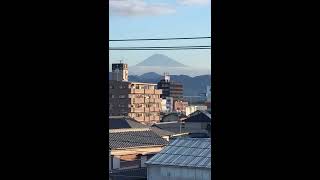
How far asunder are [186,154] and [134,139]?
3.47 metres

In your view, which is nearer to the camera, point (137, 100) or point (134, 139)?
point (134, 139)

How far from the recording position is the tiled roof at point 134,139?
847cm

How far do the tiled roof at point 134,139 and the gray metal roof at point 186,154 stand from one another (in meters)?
2.20

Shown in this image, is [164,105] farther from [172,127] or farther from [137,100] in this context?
[172,127]

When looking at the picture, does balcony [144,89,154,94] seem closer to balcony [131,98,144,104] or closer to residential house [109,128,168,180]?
balcony [131,98,144,104]

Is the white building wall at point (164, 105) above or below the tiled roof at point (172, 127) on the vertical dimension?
above

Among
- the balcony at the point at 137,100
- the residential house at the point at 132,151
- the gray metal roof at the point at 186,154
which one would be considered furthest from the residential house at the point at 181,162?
the balcony at the point at 137,100

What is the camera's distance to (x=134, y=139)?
895 cm

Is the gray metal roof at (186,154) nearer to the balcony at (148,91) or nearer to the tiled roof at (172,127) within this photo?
the tiled roof at (172,127)

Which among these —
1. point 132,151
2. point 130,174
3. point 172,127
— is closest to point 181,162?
point 130,174

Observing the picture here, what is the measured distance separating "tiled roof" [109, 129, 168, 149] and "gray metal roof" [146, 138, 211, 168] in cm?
220

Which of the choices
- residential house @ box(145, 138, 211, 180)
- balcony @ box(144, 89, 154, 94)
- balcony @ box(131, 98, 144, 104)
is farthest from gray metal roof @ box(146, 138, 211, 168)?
balcony @ box(144, 89, 154, 94)
